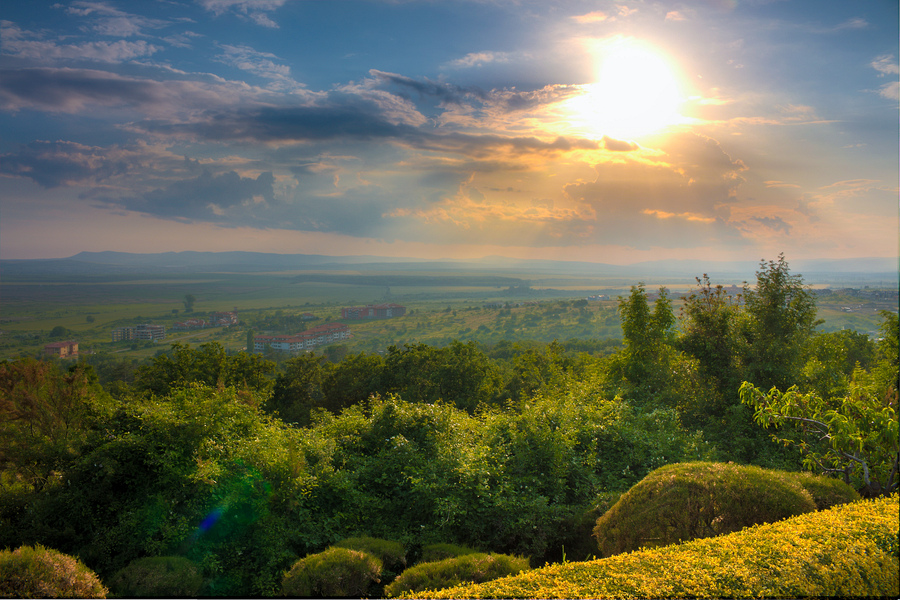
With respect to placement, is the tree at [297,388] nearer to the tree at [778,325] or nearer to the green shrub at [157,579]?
the green shrub at [157,579]

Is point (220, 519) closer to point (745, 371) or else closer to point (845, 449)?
point (845, 449)

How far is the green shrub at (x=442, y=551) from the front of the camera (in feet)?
28.5

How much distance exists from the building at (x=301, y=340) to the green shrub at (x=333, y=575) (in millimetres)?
72825

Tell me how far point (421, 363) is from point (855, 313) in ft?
120

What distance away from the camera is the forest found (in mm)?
9461

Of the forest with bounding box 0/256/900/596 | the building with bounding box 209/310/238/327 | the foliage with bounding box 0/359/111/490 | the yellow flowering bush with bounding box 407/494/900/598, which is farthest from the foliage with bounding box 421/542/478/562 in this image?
the building with bounding box 209/310/238/327

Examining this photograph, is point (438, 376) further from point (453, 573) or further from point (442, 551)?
point (453, 573)

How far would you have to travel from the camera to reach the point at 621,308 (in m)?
21.0

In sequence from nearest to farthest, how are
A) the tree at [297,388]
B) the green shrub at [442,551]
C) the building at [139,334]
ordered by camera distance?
the green shrub at [442,551] < the tree at [297,388] < the building at [139,334]

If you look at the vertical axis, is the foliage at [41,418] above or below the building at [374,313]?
above

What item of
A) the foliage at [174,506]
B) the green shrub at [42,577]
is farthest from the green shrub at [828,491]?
the green shrub at [42,577]

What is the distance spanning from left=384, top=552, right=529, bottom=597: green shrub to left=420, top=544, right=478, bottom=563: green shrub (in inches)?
56.4

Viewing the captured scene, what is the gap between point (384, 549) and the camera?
28.8 feet

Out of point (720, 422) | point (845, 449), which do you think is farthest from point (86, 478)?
point (720, 422)
